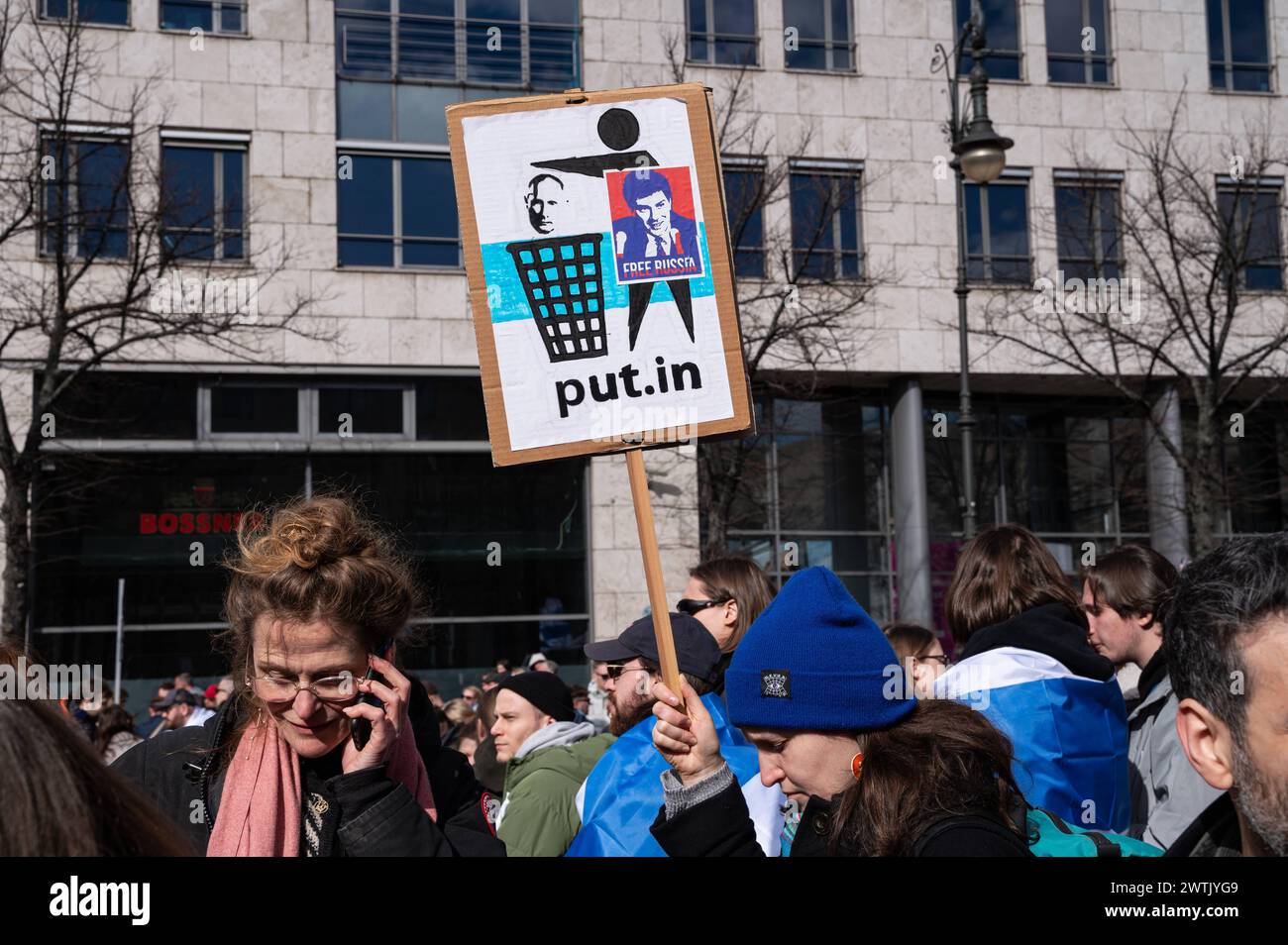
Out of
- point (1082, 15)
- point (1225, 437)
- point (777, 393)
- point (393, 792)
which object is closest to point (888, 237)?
point (777, 393)

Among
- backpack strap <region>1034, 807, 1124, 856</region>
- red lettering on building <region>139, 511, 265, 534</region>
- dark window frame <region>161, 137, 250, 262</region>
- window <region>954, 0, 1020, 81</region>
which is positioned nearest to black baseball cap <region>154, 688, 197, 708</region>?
red lettering on building <region>139, 511, 265, 534</region>

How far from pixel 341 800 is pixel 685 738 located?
0.83 meters

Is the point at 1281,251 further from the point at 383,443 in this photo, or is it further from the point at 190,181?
the point at 190,181

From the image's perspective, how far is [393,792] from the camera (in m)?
2.70

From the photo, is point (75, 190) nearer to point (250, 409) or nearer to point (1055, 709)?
point (250, 409)

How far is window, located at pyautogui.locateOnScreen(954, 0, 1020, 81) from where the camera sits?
21.4m

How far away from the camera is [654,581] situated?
339 centimetres

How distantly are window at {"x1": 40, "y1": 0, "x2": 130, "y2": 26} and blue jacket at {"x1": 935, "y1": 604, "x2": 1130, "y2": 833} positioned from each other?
16366 mm

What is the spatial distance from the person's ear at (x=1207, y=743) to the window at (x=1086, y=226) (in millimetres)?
18574

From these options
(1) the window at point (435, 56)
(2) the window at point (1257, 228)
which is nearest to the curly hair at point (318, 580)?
(2) the window at point (1257, 228)

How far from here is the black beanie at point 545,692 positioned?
6039mm

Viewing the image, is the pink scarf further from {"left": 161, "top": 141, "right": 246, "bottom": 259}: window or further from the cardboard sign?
{"left": 161, "top": 141, "right": 246, "bottom": 259}: window

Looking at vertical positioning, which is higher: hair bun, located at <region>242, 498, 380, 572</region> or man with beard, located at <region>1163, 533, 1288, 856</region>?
hair bun, located at <region>242, 498, 380, 572</region>
